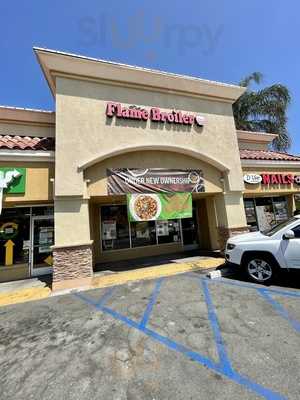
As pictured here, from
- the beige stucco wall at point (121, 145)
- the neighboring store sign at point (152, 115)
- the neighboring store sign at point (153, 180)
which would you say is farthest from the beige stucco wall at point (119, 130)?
the neighboring store sign at point (153, 180)

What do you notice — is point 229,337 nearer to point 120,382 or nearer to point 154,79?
point 120,382

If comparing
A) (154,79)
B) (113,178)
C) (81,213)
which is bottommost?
(81,213)

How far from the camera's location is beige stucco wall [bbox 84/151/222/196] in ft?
29.1

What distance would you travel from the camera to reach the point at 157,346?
4.01 metres

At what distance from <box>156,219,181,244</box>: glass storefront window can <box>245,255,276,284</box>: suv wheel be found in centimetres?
627

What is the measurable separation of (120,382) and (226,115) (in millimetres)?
11926

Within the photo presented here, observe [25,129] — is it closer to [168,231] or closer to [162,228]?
[162,228]

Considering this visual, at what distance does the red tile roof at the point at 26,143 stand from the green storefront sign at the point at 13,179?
2.89 feet

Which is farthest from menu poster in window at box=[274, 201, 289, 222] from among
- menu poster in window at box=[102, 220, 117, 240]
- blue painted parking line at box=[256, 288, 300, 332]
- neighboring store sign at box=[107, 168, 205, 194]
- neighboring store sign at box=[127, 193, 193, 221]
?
menu poster in window at box=[102, 220, 117, 240]

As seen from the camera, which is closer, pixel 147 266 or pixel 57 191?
pixel 57 191

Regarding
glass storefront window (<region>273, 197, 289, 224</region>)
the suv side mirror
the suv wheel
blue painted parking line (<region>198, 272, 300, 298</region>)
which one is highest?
glass storefront window (<region>273, 197, 289, 224</region>)

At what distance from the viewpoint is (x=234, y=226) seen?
417 inches

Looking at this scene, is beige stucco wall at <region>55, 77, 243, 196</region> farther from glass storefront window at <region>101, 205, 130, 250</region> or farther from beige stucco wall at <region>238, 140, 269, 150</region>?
beige stucco wall at <region>238, 140, 269, 150</region>

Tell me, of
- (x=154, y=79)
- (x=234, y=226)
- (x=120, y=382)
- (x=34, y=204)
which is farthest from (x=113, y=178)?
(x=120, y=382)
